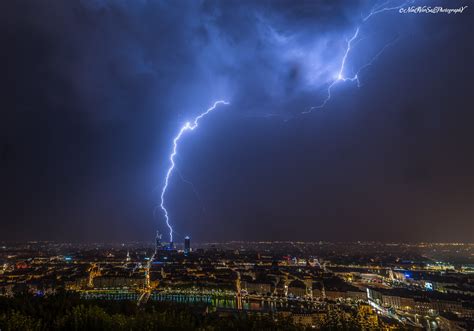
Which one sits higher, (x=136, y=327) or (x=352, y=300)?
(x=136, y=327)

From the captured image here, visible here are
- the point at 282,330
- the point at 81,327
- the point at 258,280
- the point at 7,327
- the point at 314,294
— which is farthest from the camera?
the point at 258,280

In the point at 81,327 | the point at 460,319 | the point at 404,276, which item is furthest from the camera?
the point at 404,276

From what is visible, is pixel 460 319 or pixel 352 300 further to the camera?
pixel 352 300

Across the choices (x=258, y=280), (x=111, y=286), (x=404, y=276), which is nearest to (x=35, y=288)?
(x=111, y=286)

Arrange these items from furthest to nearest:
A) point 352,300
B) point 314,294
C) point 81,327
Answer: point 314,294 → point 352,300 → point 81,327

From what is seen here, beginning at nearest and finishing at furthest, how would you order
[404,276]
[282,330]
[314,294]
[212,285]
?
[282,330], [314,294], [212,285], [404,276]

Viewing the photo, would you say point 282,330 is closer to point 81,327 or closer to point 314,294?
point 81,327

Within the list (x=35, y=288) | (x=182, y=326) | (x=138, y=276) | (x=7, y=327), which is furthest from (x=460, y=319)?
(x=35, y=288)

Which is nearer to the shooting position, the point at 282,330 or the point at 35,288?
the point at 282,330

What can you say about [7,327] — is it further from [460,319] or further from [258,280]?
[258,280]
